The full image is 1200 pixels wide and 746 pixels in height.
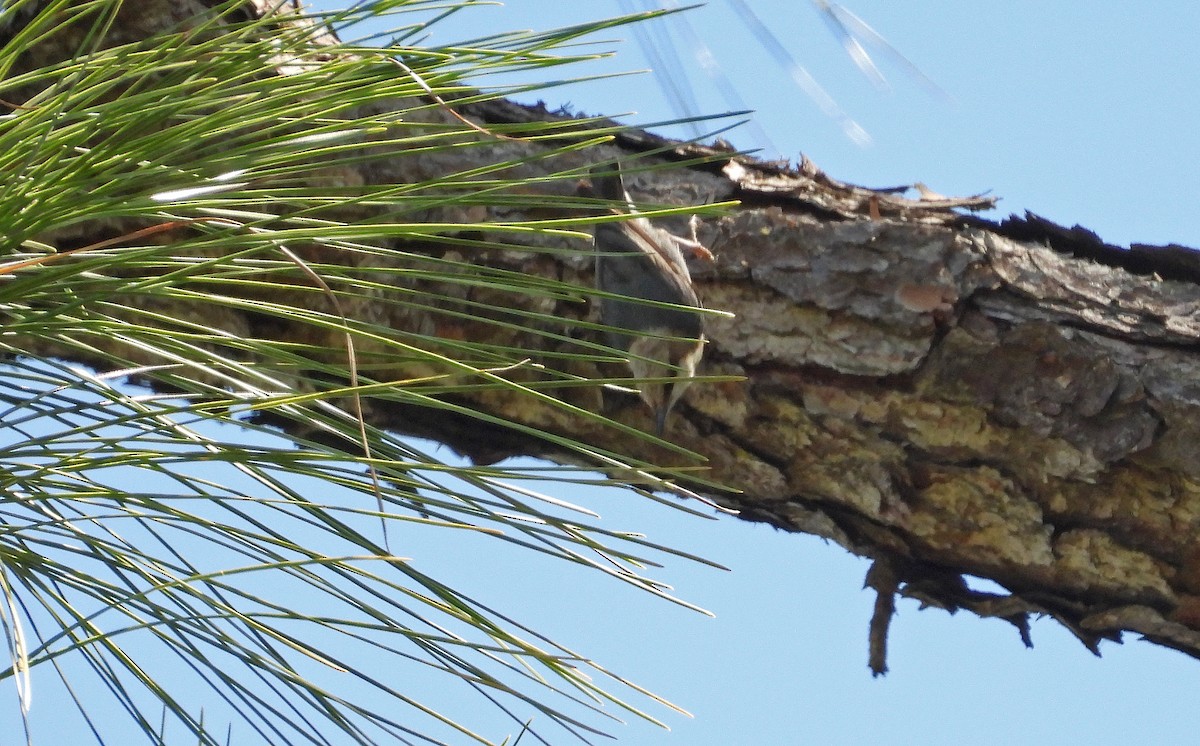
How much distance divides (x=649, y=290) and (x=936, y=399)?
61 cm

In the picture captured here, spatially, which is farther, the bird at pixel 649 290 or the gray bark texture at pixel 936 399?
the bird at pixel 649 290

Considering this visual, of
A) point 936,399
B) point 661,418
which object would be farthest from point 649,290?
point 936,399

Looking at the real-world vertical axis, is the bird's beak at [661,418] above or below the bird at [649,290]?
below

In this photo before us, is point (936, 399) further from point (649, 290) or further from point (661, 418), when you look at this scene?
point (649, 290)

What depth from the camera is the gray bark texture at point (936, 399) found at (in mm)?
1751

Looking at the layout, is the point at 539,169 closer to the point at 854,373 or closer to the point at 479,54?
the point at 854,373

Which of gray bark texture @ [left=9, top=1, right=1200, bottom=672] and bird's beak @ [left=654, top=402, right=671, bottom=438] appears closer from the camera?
gray bark texture @ [left=9, top=1, right=1200, bottom=672]

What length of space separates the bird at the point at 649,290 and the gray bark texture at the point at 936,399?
0.05 m

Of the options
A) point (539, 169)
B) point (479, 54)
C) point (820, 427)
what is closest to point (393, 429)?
point (539, 169)

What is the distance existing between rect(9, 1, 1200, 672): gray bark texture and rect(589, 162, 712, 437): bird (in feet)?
0.15

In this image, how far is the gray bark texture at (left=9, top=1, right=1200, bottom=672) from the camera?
1.75 m

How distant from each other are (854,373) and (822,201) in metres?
0.34

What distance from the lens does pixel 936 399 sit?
1.80m

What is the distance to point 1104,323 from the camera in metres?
1.76
